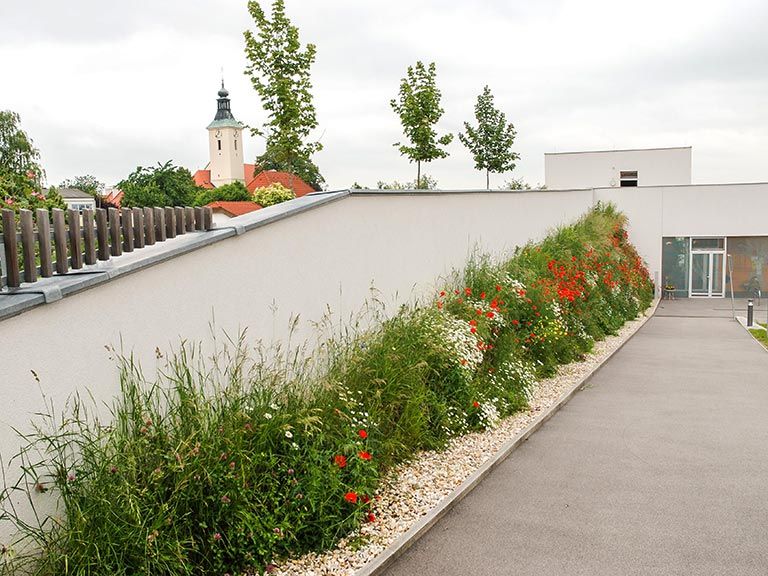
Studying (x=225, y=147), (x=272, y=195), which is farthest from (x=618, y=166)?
(x=225, y=147)

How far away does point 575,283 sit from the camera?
598 inches

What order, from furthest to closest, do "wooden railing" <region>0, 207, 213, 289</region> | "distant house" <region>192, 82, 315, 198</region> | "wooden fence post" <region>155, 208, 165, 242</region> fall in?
"distant house" <region>192, 82, 315, 198</region>, "wooden fence post" <region>155, 208, 165, 242</region>, "wooden railing" <region>0, 207, 213, 289</region>

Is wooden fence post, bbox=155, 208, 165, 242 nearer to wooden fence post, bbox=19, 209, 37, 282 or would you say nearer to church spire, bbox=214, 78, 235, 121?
wooden fence post, bbox=19, 209, 37, 282

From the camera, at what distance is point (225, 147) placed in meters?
108

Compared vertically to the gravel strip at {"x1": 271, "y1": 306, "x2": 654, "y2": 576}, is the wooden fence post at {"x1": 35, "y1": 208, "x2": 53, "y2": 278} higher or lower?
higher

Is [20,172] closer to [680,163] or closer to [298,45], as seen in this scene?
[298,45]

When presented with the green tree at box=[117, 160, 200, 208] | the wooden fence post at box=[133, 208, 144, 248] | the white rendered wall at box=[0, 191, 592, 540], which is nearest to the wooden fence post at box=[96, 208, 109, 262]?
the white rendered wall at box=[0, 191, 592, 540]

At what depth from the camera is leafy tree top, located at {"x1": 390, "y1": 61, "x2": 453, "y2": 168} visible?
78.2ft

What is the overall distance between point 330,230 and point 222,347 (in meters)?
2.17

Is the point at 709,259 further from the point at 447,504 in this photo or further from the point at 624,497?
the point at 447,504

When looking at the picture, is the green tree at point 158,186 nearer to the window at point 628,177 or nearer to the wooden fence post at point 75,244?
the window at point 628,177

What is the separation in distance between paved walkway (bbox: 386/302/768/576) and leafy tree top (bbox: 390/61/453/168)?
14.2 m

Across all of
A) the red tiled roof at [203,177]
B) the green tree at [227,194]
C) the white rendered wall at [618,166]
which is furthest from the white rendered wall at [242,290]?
the red tiled roof at [203,177]

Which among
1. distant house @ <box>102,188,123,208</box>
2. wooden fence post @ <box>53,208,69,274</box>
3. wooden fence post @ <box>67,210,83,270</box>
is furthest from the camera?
distant house @ <box>102,188,123,208</box>
